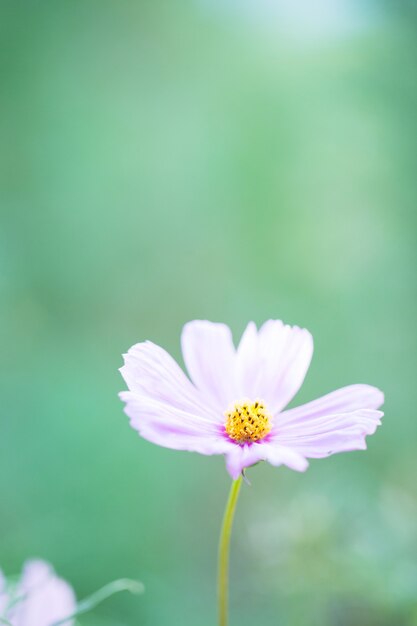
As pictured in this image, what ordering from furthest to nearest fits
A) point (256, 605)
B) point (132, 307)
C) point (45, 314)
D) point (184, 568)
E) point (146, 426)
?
1. point (132, 307)
2. point (45, 314)
3. point (184, 568)
4. point (256, 605)
5. point (146, 426)

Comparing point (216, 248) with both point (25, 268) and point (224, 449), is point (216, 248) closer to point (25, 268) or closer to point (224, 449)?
point (25, 268)

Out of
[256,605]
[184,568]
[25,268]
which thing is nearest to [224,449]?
[256,605]

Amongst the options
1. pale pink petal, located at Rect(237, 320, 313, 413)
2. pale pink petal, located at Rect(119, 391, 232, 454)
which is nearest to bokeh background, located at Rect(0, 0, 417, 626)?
pale pink petal, located at Rect(237, 320, 313, 413)

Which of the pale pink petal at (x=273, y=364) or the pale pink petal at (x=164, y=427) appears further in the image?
the pale pink petal at (x=273, y=364)

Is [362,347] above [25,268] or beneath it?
Answer: beneath

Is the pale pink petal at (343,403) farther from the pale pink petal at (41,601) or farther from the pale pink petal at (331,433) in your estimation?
the pale pink petal at (41,601)

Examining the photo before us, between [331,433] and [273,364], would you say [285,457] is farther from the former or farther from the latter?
[273,364]

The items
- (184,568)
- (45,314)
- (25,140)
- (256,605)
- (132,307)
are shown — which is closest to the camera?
(256,605)

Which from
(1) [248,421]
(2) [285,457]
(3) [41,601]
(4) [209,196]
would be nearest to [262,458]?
(2) [285,457]

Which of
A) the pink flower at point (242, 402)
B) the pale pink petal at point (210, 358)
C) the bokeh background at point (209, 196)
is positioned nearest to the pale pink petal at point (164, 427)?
the pink flower at point (242, 402)
